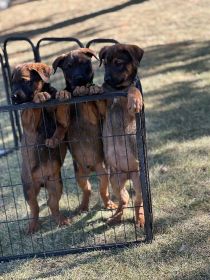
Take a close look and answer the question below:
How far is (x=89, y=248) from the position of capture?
4.33 meters

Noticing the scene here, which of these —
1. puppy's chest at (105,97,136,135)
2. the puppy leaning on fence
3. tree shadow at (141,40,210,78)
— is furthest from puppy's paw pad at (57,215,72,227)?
tree shadow at (141,40,210,78)

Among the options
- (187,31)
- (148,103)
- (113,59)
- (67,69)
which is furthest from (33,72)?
(187,31)

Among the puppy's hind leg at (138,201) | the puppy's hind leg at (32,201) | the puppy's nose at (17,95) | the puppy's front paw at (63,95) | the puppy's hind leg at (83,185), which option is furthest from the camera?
the puppy's hind leg at (83,185)

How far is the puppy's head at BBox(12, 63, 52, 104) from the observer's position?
423cm

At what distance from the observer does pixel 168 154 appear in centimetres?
607

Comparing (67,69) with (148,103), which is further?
(148,103)

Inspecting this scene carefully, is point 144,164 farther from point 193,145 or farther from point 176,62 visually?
point 176,62

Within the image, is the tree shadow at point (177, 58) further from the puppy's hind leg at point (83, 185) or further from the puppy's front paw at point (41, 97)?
the puppy's front paw at point (41, 97)

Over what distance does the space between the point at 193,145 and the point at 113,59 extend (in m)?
2.24

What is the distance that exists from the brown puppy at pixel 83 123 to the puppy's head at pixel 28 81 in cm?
18

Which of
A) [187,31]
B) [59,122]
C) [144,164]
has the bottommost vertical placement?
[187,31]

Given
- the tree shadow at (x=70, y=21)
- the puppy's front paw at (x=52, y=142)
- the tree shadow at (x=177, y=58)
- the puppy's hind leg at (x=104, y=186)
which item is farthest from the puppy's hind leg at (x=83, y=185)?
the tree shadow at (x=70, y=21)

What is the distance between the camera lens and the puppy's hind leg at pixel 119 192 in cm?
452

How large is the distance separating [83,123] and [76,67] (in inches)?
18.9
